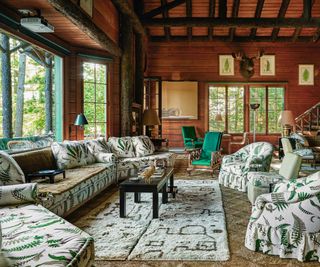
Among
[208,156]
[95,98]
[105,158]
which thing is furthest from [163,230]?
[95,98]

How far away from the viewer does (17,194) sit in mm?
2945

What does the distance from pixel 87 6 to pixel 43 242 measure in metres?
4.82

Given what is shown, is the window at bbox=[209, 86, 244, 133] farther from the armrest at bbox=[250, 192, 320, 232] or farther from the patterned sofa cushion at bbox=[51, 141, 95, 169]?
the armrest at bbox=[250, 192, 320, 232]

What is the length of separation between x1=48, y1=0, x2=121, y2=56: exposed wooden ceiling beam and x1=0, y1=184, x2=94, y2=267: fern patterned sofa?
276 cm

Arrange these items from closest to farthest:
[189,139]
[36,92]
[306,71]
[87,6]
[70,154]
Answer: [70,154] < [87,6] < [36,92] < [189,139] < [306,71]

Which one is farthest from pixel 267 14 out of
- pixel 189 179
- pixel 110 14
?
pixel 189 179

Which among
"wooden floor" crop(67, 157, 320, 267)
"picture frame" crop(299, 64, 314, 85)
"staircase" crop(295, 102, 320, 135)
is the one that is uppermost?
"picture frame" crop(299, 64, 314, 85)

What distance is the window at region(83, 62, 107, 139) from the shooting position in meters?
7.62

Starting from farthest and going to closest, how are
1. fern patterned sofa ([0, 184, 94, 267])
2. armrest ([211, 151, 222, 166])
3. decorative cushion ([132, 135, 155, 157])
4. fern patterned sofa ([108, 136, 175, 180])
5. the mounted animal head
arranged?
the mounted animal head < decorative cushion ([132, 135, 155, 157]) < armrest ([211, 151, 222, 166]) < fern patterned sofa ([108, 136, 175, 180]) < fern patterned sofa ([0, 184, 94, 267])

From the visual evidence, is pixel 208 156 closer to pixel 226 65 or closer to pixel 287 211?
pixel 287 211

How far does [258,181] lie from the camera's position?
167 inches

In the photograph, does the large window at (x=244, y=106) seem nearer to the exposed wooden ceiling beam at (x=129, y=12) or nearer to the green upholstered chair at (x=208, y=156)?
the exposed wooden ceiling beam at (x=129, y=12)

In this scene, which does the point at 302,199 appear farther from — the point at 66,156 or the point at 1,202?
the point at 66,156

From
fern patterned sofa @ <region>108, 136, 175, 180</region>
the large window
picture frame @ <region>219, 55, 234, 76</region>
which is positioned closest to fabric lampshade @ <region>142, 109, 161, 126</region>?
fern patterned sofa @ <region>108, 136, 175, 180</region>
